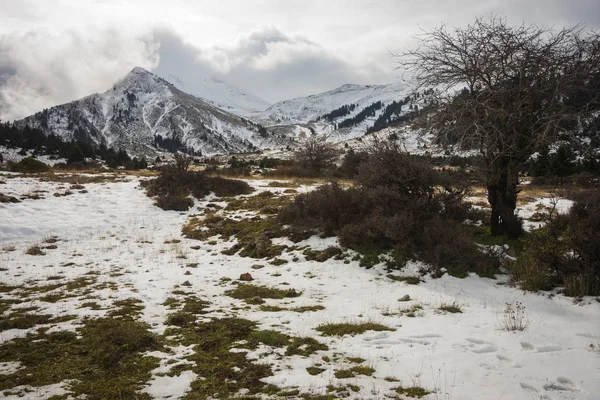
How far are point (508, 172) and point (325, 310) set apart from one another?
7.17 metres

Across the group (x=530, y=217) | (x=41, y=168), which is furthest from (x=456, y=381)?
(x=41, y=168)

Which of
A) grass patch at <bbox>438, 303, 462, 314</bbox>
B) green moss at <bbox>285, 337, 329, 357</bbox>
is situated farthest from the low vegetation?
grass patch at <bbox>438, 303, 462, 314</bbox>

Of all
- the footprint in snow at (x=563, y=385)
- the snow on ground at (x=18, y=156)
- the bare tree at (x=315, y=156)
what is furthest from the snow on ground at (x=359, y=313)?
the snow on ground at (x=18, y=156)

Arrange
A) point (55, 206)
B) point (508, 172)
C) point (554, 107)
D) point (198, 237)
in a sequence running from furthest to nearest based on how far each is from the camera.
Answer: point (55, 206) < point (198, 237) < point (508, 172) < point (554, 107)

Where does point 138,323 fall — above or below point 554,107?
below

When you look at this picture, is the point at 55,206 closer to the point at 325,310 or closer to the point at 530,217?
the point at 325,310

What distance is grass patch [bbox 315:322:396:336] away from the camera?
6.47 metres

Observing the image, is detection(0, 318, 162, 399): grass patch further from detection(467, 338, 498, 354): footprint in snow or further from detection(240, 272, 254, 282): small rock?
detection(467, 338, 498, 354): footprint in snow

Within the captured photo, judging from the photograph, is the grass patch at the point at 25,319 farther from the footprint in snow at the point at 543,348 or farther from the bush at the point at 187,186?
the bush at the point at 187,186

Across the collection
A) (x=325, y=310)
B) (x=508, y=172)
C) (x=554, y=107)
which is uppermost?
(x=554, y=107)

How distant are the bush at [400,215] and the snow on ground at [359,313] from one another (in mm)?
792

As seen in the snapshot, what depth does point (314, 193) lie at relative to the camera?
14.7 meters

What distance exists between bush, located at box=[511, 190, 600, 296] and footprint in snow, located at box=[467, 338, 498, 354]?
3.13 metres

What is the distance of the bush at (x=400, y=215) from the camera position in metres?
9.55
